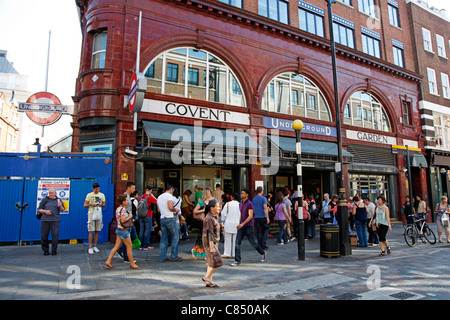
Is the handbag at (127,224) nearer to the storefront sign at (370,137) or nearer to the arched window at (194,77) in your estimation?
the arched window at (194,77)

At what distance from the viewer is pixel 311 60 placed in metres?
16.4

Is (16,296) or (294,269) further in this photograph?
(294,269)

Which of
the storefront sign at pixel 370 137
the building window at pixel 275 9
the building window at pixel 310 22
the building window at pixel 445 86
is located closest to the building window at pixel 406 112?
the storefront sign at pixel 370 137

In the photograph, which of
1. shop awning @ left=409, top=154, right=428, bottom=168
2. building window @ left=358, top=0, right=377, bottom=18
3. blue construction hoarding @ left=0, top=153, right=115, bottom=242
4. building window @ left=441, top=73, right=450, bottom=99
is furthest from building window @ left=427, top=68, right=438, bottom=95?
blue construction hoarding @ left=0, top=153, right=115, bottom=242

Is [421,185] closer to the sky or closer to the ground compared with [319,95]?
closer to the ground

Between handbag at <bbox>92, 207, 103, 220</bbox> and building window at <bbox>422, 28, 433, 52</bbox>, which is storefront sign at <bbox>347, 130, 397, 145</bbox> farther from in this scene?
handbag at <bbox>92, 207, 103, 220</bbox>

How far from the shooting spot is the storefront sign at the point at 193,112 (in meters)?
11.5

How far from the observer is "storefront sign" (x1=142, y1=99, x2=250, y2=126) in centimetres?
1147

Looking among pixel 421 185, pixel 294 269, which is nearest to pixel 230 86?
pixel 294 269

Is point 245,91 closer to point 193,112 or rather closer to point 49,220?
point 193,112

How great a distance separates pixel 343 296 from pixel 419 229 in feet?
28.7

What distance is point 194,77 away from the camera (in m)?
12.9

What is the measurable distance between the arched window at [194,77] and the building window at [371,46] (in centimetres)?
1127
